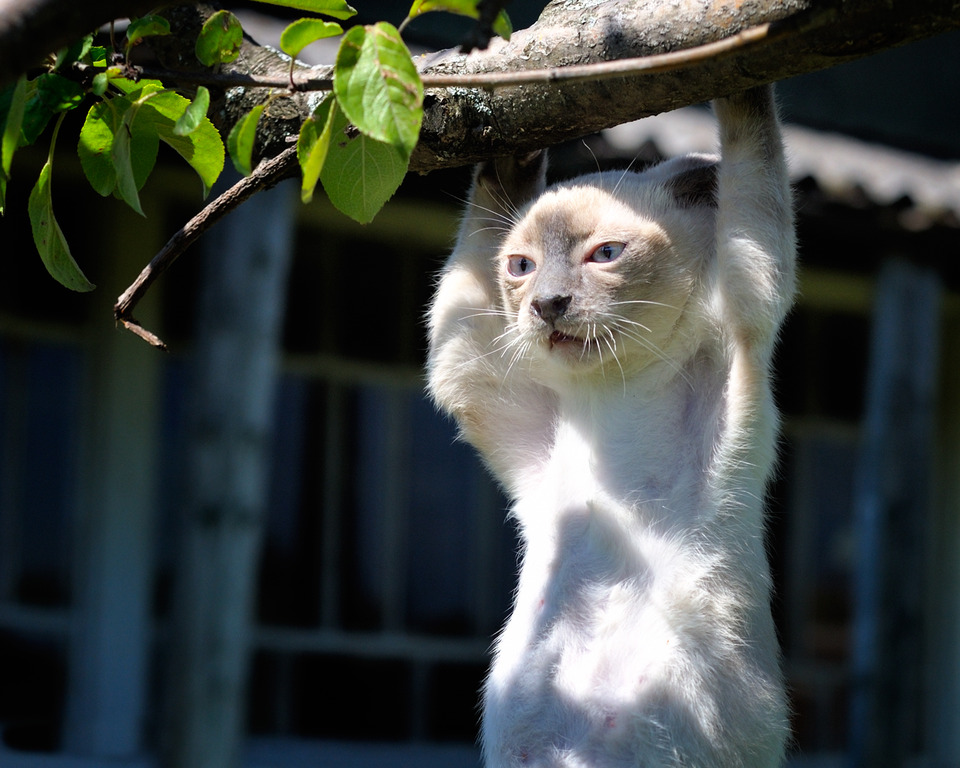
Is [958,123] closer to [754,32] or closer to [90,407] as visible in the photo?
[90,407]

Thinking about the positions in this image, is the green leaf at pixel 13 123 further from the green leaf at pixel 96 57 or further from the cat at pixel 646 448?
the cat at pixel 646 448

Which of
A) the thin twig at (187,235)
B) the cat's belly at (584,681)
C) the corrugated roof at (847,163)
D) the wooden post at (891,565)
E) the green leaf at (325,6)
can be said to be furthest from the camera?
the wooden post at (891,565)

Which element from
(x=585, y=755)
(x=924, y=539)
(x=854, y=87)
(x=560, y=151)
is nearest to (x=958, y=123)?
(x=854, y=87)

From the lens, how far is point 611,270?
2689mm

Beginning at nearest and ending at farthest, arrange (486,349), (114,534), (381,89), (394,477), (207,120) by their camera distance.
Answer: (381,89) → (207,120) → (486,349) → (114,534) → (394,477)

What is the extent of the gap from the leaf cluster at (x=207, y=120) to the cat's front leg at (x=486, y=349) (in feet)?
3.25

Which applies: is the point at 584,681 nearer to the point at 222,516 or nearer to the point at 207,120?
the point at 207,120

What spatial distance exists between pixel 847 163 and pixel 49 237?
6.62 meters

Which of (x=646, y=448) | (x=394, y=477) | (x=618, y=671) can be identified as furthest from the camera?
(x=394, y=477)

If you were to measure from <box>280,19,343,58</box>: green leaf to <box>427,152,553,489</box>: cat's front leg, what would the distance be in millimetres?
1310

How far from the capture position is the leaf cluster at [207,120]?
4.98ft

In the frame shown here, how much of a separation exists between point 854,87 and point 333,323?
415cm

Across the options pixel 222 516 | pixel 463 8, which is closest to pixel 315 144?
pixel 463 8

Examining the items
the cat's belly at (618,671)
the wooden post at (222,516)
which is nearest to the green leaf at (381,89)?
the cat's belly at (618,671)
